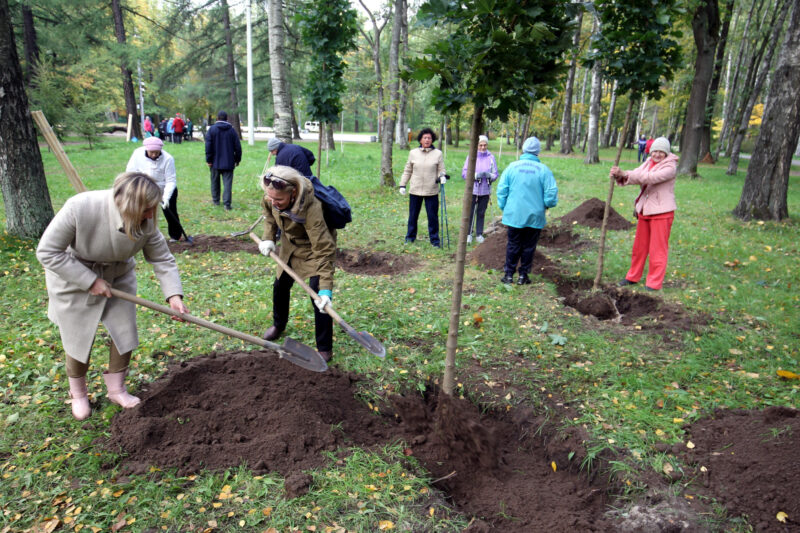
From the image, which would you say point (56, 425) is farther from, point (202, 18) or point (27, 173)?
point (202, 18)

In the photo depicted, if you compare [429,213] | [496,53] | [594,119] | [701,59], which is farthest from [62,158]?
[594,119]

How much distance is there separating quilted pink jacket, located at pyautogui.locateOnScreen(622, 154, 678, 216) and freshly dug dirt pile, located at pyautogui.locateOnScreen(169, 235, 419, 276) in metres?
3.20

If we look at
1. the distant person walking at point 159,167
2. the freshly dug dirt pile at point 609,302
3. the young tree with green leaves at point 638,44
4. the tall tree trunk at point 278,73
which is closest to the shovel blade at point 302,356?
the freshly dug dirt pile at point 609,302

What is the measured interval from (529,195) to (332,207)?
3146 millimetres

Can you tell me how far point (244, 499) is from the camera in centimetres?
275

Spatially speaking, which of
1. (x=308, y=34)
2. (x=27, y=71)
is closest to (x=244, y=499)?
(x=308, y=34)

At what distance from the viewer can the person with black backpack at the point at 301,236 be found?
3673 millimetres

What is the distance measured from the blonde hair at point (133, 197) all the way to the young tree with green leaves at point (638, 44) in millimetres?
4597

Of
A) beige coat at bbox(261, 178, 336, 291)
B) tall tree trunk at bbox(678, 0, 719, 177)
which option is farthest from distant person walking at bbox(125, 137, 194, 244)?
tall tree trunk at bbox(678, 0, 719, 177)

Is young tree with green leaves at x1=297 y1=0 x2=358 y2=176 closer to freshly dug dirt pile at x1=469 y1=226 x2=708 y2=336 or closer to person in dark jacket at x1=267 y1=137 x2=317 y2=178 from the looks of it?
person in dark jacket at x1=267 y1=137 x2=317 y2=178

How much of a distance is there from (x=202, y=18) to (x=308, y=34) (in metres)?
19.3

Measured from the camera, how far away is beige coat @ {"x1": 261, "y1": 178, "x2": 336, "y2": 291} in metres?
3.80

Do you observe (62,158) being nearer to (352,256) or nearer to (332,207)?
(332,207)

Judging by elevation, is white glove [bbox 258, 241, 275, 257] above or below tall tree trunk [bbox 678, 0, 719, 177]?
below
